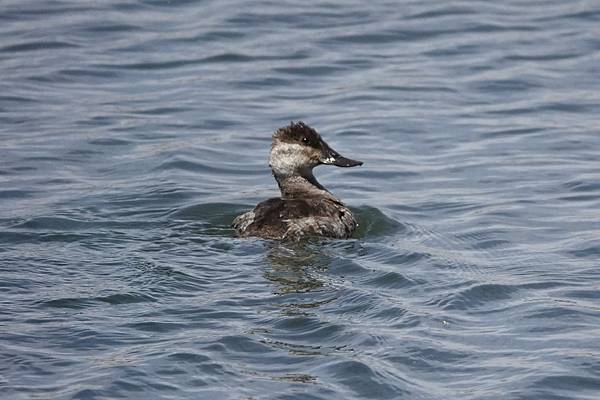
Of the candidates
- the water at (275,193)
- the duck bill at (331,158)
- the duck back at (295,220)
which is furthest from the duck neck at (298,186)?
the water at (275,193)

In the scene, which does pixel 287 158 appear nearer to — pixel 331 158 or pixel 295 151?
pixel 295 151

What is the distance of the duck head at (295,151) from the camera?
37.9 ft

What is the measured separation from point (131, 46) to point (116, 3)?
2027mm

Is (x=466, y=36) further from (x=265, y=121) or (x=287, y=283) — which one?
(x=287, y=283)

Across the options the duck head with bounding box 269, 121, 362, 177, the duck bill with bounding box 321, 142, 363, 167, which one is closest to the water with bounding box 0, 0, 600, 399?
the duck bill with bounding box 321, 142, 363, 167

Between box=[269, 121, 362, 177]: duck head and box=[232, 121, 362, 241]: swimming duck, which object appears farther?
box=[269, 121, 362, 177]: duck head

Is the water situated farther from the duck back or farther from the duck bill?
the duck bill

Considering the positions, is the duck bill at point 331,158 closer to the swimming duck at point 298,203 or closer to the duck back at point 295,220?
the swimming duck at point 298,203

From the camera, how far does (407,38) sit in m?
18.5

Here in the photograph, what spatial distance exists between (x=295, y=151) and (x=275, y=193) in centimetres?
134

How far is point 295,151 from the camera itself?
1159cm

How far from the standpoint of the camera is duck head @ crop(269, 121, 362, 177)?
11539 mm

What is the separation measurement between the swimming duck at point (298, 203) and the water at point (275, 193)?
191mm

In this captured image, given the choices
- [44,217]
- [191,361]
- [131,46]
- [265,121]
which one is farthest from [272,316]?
[131,46]
